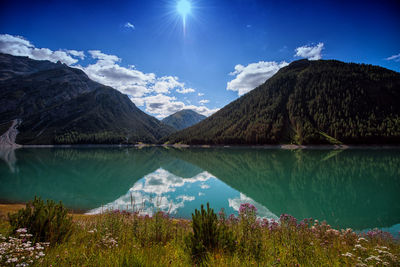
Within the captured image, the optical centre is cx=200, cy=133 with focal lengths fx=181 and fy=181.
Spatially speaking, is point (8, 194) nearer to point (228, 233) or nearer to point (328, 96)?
point (228, 233)

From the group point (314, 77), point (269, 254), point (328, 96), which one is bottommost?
point (269, 254)

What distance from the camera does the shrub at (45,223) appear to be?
546 centimetres

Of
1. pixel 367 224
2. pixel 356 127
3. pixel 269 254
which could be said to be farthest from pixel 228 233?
pixel 356 127

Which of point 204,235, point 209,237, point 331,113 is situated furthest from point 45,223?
point 331,113

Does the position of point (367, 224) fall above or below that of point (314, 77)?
below

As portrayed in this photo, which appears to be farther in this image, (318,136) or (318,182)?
(318,136)

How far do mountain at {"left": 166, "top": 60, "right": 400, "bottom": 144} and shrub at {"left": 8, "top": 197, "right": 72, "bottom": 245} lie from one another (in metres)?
138

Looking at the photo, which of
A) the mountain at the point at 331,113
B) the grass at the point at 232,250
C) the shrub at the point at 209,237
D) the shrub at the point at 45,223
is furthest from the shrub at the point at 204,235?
the mountain at the point at 331,113

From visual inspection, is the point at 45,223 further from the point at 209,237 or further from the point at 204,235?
the point at 209,237

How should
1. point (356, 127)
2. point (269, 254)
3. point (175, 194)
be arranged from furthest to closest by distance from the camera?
point (356, 127), point (175, 194), point (269, 254)

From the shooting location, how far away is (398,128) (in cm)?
10738

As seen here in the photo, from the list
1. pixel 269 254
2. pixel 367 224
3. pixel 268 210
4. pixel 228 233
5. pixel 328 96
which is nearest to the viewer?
pixel 269 254

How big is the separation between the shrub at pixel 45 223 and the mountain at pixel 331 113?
138 metres

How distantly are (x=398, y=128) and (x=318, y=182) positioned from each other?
12717 centimetres
